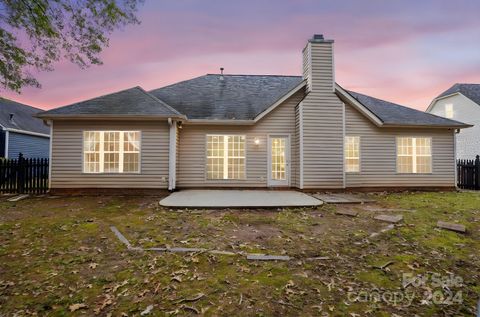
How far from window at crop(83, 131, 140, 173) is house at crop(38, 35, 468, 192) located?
45 mm

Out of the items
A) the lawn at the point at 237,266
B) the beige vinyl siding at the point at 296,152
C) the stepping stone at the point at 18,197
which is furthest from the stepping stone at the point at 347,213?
the stepping stone at the point at 18,197

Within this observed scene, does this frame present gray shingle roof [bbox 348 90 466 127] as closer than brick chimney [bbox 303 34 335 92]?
No

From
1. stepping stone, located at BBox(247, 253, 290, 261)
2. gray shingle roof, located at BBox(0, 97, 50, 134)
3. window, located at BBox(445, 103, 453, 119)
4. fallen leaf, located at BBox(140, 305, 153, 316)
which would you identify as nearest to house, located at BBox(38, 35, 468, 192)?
stepping stone, located at BBox(247, 253, 290, 261)

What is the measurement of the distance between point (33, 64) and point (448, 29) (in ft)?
71.7

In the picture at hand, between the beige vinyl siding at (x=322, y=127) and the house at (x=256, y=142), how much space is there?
48 millimetres

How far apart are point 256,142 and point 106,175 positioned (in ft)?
23.1

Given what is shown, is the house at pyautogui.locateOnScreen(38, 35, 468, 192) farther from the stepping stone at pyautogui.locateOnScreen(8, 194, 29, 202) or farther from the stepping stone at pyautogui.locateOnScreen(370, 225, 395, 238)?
the stepping stone at pyautogui.locateOnScreen(370, 225, 395, 238)

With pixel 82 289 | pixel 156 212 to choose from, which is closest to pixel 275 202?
pixel 156 212

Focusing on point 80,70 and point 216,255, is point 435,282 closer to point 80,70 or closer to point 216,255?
point 216,255

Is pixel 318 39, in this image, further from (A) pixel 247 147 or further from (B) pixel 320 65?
(A) pixel 247 147

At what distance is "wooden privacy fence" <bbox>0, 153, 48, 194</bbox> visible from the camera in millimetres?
10469

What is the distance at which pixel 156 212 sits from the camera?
7.32m

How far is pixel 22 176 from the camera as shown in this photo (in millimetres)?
10500

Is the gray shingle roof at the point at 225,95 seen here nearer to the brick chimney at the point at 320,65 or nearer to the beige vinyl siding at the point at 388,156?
the brick chimney at the point at 320,65
